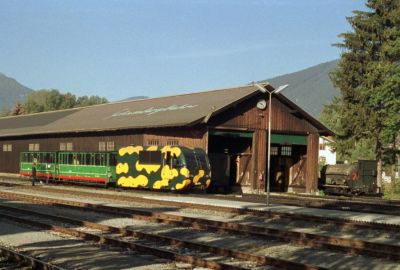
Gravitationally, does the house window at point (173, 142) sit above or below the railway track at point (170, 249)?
above

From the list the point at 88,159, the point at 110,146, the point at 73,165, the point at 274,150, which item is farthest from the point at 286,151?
the point at 73,165

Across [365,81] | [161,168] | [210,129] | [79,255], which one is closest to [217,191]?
[210,129]

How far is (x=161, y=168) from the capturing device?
29453 millimetres

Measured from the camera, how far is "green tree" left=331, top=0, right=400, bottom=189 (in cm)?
4662

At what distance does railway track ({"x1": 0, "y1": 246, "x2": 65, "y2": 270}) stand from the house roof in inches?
823

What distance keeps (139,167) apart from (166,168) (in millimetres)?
2399

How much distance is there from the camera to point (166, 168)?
2916cm

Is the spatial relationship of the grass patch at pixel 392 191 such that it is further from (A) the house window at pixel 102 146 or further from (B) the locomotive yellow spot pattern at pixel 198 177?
(A) the house window at pixel 102 146

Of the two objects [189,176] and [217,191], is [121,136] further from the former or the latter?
[189,176]

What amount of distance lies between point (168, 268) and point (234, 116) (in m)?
25.0

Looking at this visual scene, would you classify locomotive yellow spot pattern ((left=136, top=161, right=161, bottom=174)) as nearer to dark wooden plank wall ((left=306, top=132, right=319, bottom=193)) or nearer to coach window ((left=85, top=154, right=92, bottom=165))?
coach window ((left=85, top=154, right=92, bottom=165))

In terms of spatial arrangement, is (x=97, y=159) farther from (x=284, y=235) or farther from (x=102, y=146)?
(x=284, y=235)

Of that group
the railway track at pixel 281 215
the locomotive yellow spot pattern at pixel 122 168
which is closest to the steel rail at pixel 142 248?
the railway track at pixel 281 215

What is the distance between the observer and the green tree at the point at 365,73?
4662cm
